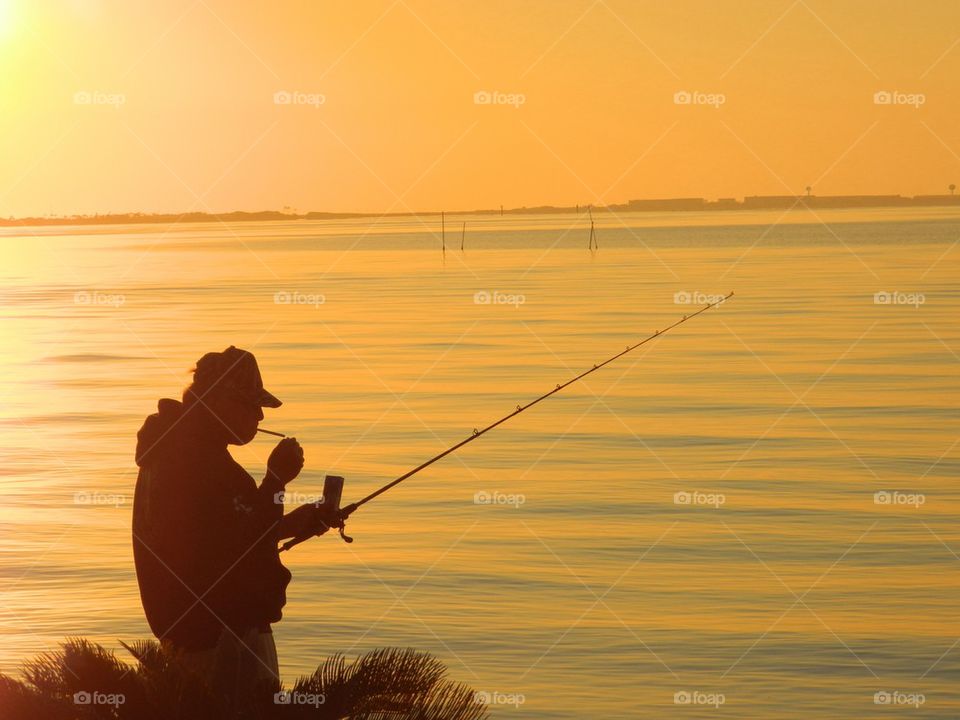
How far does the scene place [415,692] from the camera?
5.01 m

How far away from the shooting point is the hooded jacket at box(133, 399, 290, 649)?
4.76 m

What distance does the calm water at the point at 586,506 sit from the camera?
10617mm

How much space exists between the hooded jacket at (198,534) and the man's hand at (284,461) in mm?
75

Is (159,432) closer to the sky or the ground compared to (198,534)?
closer to the sky

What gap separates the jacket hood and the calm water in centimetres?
530

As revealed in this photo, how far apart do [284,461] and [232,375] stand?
0.32m

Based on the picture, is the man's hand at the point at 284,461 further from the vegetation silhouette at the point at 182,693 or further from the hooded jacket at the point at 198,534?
the vegetation silhouette at the point at 182,693

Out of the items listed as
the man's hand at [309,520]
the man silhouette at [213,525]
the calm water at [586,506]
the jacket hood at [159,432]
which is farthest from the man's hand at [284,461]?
the calm water at [586,506]

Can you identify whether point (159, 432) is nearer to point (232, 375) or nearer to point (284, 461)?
point (232, 375)

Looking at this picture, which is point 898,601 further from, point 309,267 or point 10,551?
point 309,267

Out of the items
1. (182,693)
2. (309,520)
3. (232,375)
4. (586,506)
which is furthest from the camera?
(586,506)

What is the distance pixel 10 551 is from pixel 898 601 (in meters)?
7.64

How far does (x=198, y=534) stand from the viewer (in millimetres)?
4766

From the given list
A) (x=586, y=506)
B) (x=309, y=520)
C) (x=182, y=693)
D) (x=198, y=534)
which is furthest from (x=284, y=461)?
(x=586, y=506)
